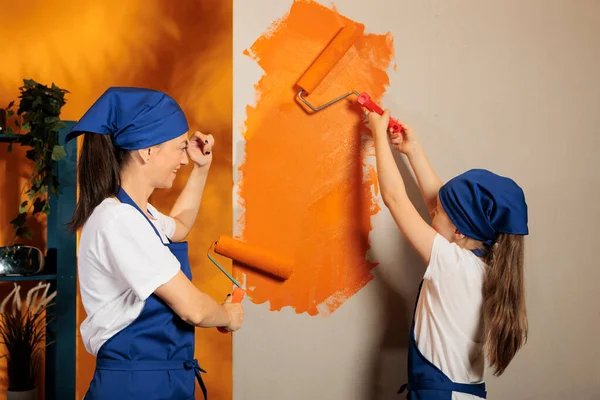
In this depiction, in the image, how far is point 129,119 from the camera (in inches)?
54.4

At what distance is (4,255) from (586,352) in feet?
6.57

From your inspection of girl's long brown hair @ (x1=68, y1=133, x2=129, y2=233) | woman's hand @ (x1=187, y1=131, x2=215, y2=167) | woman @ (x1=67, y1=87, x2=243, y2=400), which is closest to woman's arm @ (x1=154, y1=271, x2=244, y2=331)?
woman @ (x1=67, y1=87, x2=243, y2=400)

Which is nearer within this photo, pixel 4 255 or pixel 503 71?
pixel 503 71

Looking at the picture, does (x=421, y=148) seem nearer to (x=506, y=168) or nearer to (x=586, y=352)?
(x=506, y=168)

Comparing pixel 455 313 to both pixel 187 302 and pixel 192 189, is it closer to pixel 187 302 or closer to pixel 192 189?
pixel 187 302

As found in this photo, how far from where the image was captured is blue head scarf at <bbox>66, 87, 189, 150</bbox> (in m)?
1.37

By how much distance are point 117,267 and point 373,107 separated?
0.80 metres

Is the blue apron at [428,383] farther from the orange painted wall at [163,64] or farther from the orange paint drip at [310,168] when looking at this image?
the orange painted wall at [163,64]

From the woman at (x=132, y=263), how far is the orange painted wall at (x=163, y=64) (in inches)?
45.9

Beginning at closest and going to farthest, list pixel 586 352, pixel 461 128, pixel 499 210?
pixel 499 210, pixel 461 128, pixel 586 352

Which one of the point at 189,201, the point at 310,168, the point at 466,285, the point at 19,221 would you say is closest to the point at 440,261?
the point at 466,285

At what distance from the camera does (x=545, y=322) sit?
1.98 metres

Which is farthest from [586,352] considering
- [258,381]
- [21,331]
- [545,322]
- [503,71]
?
[21,331]

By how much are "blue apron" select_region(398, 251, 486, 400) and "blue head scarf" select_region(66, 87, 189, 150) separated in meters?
0.84
